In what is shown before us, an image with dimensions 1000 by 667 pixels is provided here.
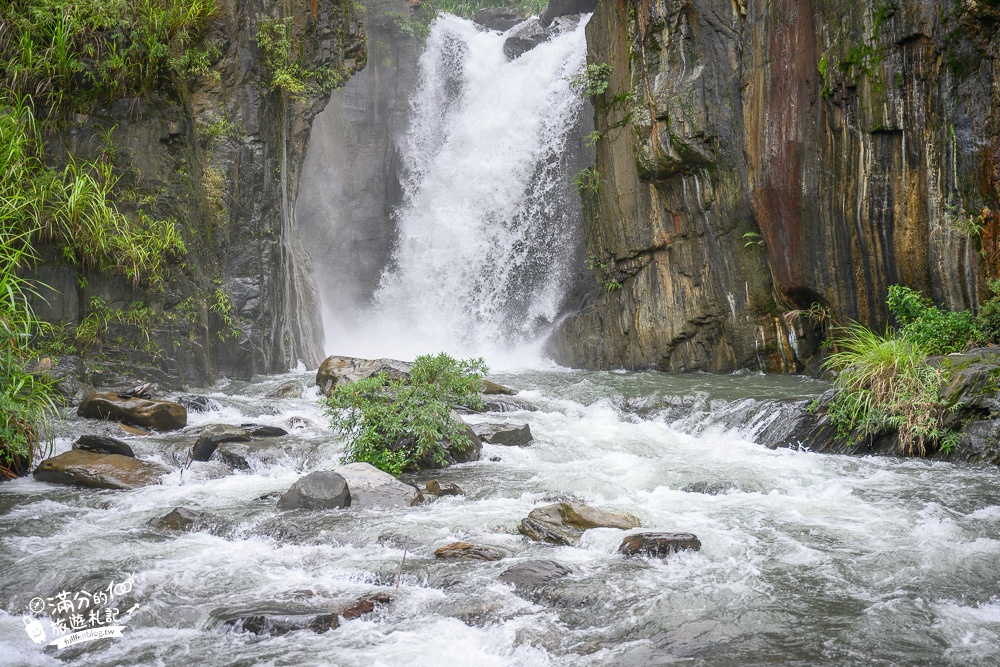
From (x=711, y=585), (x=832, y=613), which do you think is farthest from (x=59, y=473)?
(x=832, y=613)

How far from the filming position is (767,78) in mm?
13320

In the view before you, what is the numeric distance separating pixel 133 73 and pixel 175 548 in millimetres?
9412

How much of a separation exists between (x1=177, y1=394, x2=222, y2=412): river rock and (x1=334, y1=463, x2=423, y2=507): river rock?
451cm

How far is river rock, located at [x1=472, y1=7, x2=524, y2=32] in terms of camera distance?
2911 centimetres

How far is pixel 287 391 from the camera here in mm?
13102

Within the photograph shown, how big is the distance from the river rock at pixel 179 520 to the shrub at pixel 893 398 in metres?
6.81

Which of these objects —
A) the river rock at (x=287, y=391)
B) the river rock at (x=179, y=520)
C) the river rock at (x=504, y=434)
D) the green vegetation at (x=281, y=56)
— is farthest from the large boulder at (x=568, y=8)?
the river rock at (x=179, y=520)

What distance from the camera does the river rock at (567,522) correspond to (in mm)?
6004

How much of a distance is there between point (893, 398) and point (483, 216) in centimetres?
1517

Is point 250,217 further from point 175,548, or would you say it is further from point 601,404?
point 175,548

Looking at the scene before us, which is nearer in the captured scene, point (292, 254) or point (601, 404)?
point (601, 404)

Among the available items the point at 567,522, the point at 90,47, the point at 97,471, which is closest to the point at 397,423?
the point at 567,522

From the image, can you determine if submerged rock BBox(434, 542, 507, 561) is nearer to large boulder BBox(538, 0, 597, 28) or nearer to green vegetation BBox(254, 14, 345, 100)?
green vegetation BBox(254, 14, 345, 100)

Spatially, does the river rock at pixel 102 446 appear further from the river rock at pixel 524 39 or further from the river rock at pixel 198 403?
the river rock at pixel 524 39
